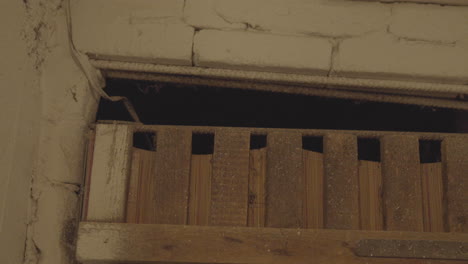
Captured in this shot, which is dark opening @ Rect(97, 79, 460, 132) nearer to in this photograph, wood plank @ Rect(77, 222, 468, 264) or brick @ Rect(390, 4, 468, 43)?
brick @ Rect(390, 4, 468, 43)

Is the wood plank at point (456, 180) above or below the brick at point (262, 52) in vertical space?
below

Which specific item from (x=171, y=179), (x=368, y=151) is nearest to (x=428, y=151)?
(x=368, y=151)

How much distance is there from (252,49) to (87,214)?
2.17 ft

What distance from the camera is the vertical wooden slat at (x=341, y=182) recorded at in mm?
1140

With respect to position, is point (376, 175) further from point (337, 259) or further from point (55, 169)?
point (55, 169)

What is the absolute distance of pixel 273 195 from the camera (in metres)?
1.15

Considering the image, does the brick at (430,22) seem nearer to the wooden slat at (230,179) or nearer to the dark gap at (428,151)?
the dark gap at (428,151)

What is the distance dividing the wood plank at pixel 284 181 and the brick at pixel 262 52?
0.67 feet

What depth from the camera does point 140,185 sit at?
A: 119 cm

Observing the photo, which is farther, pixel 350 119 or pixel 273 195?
pixel 350 119

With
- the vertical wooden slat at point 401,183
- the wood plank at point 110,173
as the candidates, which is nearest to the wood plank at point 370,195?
the vertical wooden slat at point 401,183

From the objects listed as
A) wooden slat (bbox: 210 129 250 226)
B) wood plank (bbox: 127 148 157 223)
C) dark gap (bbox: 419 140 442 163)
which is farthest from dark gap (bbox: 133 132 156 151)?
dark gap (bbox: 419 140 442 163)

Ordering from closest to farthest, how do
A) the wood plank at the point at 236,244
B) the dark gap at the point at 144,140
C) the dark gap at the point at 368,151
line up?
the wood plank at the point at 236,244 < the dark gap at the point at 144,140 < the dark gap at the point at 368,151

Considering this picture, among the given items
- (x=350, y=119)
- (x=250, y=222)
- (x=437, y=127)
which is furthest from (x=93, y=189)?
(x=437, y=127)
